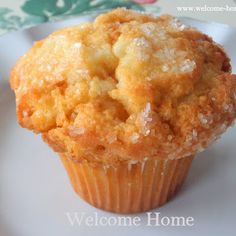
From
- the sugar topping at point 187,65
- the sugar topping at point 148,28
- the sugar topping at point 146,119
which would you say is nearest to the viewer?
the sugar topping at point 146,119

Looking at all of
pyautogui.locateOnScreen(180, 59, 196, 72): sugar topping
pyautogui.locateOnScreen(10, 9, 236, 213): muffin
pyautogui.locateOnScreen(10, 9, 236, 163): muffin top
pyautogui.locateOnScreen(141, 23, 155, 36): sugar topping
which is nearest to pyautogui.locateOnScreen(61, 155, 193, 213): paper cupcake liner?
pyautogui.locateOnScreen(10, 9, 236, 213): muffin

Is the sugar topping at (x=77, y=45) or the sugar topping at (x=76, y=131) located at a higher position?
the sugar topping at (x=77, y=45)

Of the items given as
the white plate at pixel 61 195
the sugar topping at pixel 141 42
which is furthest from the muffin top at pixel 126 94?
the white plate at pixel 61 195

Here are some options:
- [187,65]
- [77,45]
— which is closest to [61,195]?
[77,45]

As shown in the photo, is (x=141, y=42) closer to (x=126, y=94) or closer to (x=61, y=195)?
(x=126, y=94)

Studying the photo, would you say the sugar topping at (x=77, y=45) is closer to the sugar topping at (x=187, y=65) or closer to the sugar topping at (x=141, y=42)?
the sugar topping at (x=141, y=42)

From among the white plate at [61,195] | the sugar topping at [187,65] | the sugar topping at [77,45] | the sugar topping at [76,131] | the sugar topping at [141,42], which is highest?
the sugar topping at [77,45]
